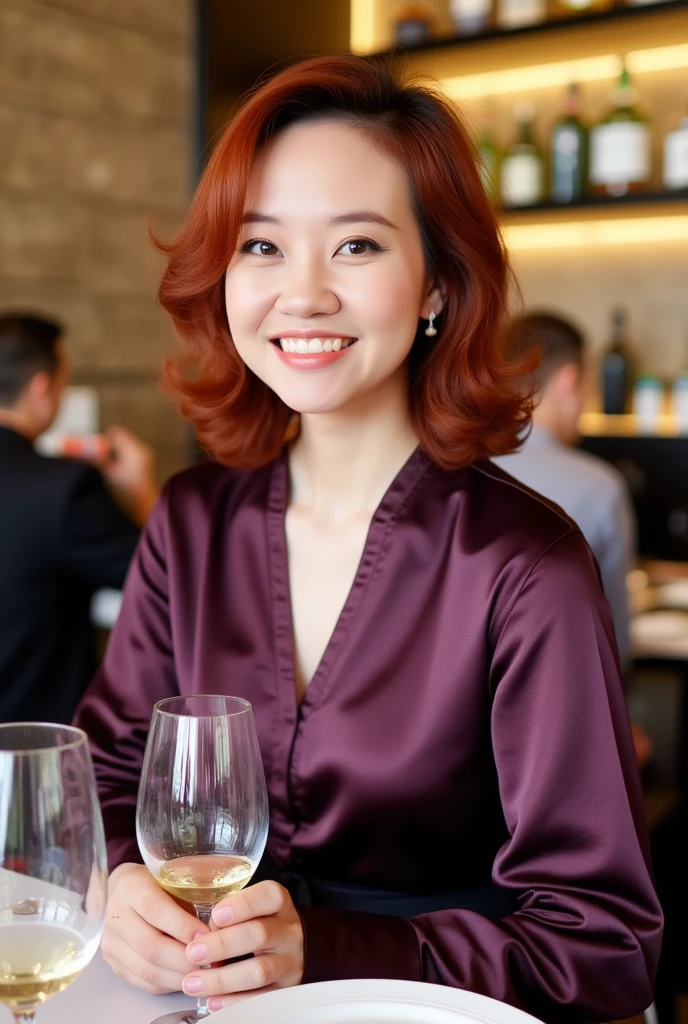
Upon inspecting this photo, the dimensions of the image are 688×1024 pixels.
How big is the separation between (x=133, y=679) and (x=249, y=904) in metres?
0.53

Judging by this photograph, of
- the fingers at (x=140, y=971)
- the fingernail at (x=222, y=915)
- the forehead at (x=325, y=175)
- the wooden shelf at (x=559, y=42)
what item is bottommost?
the fingers at (x=140, y=971)

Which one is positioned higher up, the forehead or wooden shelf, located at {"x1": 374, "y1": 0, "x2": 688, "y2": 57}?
wooden shelf, located at {"x1": 374, "y1": 0, "x2": 688, "y2": 57}

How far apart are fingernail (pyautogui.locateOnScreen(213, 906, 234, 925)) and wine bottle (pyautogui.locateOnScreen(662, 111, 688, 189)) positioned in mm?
2662

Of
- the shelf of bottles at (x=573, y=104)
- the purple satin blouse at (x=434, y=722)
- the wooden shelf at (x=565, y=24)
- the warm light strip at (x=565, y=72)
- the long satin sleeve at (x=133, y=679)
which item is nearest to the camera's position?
the purple satin blouse at (x=434, y=722)

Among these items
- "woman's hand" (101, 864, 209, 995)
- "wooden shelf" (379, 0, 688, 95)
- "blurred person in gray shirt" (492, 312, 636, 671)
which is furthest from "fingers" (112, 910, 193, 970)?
"wooden shelf" (379, 0, 688, 95)

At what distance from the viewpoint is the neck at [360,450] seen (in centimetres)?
129

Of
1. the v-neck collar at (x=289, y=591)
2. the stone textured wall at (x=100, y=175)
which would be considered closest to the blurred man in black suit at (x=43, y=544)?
the stone textured wall at (x=100, y=175)

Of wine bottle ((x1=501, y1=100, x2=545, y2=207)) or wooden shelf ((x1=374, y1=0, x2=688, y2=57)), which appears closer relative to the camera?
wooden shelf ((x1=374, y1=0, x2=688, y2=57))

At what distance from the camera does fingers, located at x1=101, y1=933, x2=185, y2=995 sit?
0.83m

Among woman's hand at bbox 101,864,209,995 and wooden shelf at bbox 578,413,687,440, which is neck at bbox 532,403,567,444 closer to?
wooden shelf at bbox 578,413,687,440

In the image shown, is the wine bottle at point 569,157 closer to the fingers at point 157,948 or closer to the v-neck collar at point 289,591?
the v-neck collar at point 289,591

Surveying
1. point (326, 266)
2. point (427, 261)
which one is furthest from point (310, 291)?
point (427, 261)

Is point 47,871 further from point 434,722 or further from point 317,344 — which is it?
point 317,344

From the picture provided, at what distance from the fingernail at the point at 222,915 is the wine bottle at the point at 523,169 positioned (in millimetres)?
2765
